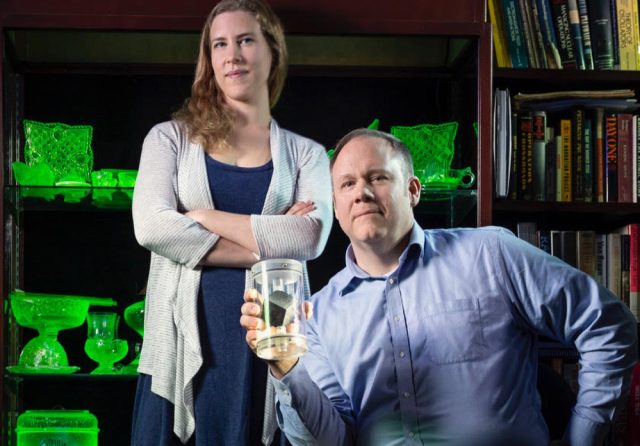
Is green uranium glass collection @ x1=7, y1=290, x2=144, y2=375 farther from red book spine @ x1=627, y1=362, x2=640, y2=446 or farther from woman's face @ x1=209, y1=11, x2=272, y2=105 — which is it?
red book spine @ x1=627, y1=362, x2=640, y2=446

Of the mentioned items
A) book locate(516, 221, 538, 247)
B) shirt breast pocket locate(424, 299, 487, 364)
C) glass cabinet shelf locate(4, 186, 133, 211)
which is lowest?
shirt breast pocket locate(424, 299, 487, 364)

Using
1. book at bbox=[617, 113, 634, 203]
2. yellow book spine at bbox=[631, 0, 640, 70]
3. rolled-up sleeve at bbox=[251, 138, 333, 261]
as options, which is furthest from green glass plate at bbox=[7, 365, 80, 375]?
yellow book spine at bbox=[631, 0, 640, 70]

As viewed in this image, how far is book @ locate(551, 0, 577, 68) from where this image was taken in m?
3.13

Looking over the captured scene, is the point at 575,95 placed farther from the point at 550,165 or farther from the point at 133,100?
the point at 133,100

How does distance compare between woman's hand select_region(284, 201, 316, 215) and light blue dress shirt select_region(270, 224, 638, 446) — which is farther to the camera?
woman's hand select_region(284, 201, 316, 215)

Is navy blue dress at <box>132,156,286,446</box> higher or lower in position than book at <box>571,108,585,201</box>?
lower

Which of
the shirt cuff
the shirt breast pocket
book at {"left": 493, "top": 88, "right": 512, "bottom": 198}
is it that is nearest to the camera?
the shirt cuff

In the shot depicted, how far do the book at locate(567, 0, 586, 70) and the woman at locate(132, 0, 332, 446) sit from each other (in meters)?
0.90

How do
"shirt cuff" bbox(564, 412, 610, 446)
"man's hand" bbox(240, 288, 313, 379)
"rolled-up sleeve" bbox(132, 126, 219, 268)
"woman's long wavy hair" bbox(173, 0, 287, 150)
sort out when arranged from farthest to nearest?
"woman's long wavy hair" bbox(173, 0, 287, 150) < "rolled-up sleeve" bbox(132, 126, 219, 268) < "shirt cuff" bbox(564, 412, 610, 446) < "man's hand" bbox(240, 288, 313, 379)

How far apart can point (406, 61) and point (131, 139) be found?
78 centimetres

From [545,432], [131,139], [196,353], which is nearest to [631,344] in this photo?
[545,432]

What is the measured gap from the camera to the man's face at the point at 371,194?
7.97 ft

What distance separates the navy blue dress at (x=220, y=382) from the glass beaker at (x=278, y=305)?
0.58 meters

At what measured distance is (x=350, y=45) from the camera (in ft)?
9.70
